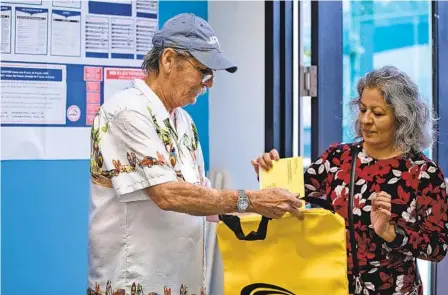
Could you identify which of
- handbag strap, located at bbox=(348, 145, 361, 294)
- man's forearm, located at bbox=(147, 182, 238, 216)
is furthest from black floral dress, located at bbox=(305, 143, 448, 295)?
man's forearm, located at bbox=(147, 182, 238, 216)

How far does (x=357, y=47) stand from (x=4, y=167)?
1.68 meters

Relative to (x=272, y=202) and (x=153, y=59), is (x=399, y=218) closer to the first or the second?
(x=272, y=202)

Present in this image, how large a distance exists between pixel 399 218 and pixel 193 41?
795 millimetres

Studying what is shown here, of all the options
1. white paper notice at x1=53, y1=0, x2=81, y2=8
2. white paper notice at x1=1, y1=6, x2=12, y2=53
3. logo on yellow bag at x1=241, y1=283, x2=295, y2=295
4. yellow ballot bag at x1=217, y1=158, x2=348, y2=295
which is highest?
white paper notice at x1=53, y1=0, x2=81, y2=8

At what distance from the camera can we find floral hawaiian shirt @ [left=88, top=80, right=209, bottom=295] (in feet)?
6.98

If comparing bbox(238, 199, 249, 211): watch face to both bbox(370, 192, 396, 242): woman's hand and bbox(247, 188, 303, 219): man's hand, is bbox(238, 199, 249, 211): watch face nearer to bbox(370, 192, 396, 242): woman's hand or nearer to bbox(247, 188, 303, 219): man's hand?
bbox(247, 188, 303, 219): man's hand

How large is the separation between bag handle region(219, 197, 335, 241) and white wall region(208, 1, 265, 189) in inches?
53.3

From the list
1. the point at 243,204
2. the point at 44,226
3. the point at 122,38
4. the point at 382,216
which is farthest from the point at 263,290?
the point at 122,38

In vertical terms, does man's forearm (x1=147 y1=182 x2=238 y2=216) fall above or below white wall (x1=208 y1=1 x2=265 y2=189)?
below

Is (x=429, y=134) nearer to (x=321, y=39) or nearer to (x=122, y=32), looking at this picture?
(x=321, y=39)

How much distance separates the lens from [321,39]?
131 inches

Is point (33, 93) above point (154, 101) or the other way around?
above

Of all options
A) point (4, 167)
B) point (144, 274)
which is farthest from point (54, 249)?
point (144, 274)

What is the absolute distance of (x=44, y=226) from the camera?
3.57 meters
